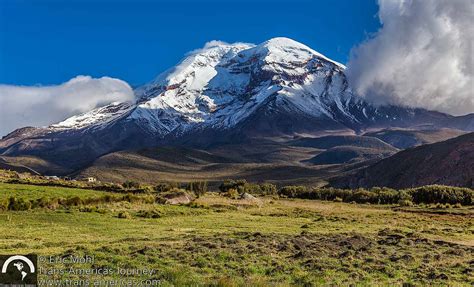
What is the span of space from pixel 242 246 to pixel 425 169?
106 m

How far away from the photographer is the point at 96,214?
3559cm

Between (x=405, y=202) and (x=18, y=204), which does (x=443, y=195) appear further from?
(x=18, y=204)

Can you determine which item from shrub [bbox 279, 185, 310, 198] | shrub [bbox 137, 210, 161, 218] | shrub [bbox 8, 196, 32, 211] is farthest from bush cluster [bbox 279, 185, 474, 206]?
shrub [bbox 8, 196, 32, 211]

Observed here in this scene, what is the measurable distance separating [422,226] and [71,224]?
77.7ft

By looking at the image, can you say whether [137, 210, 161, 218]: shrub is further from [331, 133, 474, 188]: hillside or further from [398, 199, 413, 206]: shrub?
[331, 133, 474, 188]: hillside

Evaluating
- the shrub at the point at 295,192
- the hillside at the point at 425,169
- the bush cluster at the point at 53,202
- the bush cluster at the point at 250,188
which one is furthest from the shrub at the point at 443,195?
the hillside at the point at 425,169

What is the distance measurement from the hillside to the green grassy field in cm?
7145

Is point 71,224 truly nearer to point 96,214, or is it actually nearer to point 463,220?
point 96,214

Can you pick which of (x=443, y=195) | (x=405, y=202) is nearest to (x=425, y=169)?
(x=443, y=195)

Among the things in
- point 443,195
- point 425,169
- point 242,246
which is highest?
point 425,169

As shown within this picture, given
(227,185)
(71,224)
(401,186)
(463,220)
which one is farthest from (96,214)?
(401,186)

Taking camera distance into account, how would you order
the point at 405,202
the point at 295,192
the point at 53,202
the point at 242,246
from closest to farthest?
1. the point at 242,246
2. the point at 53,202
3. the point at 405,202
4. the point at 295,192

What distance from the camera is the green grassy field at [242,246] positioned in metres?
17.5

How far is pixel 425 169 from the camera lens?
119000 millimetres
